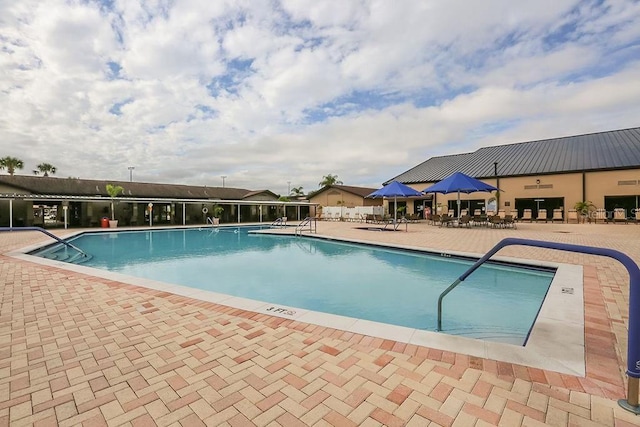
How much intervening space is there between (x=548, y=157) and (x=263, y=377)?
30413mm

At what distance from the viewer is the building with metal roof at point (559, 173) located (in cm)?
2052

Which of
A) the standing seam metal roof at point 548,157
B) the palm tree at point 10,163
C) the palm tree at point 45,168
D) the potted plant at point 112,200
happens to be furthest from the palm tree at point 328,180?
the palm tree at point 45,168

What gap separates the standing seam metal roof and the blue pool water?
2087cm

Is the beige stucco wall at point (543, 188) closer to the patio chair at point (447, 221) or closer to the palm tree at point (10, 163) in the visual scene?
the patio chair at point (447, 221)

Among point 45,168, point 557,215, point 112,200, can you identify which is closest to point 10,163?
point 45,168

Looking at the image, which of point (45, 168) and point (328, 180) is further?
point (328, 180)

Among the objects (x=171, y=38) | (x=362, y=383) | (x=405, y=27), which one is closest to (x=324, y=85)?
(x=405, y=27)

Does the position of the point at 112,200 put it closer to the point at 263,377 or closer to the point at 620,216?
the point at 263,377

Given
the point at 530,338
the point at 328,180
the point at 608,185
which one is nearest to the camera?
the point at 530,338

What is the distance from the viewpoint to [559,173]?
A: 2239cm

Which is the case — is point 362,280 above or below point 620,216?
below

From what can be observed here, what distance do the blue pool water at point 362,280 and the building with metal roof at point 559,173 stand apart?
14126mm

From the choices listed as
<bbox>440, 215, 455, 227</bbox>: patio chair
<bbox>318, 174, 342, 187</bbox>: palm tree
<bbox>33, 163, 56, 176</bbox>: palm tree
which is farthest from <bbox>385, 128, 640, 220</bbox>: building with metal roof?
<bbox>33, 163, 56, 176</bbox>: palm tree

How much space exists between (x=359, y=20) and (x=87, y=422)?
9798 millimetres
